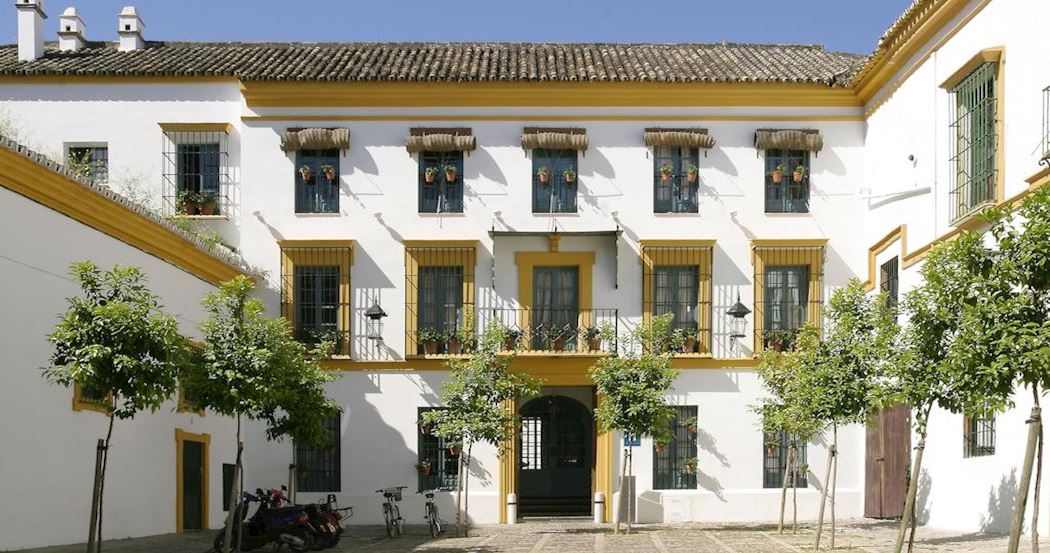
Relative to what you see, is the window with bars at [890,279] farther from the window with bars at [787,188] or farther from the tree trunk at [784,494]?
the tree trunk at [784,494]

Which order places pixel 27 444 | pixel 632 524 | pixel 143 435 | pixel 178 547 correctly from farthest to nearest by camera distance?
pixel 632 524
pixel 143 435
pixel 178 547
pixel 27 444

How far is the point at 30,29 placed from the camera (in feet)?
96.3

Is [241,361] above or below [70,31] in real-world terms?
below

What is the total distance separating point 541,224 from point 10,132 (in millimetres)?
10474

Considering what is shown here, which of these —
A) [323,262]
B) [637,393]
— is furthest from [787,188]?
[323,262]

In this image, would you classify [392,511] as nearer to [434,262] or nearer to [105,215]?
[434,262]

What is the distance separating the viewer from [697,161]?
28.0 metres

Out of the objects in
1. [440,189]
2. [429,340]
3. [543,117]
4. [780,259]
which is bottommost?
[429,340]

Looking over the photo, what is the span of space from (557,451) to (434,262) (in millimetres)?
5887

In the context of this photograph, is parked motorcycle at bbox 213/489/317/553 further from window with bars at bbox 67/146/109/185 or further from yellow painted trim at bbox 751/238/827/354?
yellow painted trim at bbox 751/238/827/354

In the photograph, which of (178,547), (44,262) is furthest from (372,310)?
(44,262)

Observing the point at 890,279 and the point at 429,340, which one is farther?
the point at 429,340

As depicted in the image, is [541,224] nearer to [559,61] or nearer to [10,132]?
[559,61]

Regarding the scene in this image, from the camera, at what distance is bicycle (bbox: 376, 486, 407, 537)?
25.1 metres
